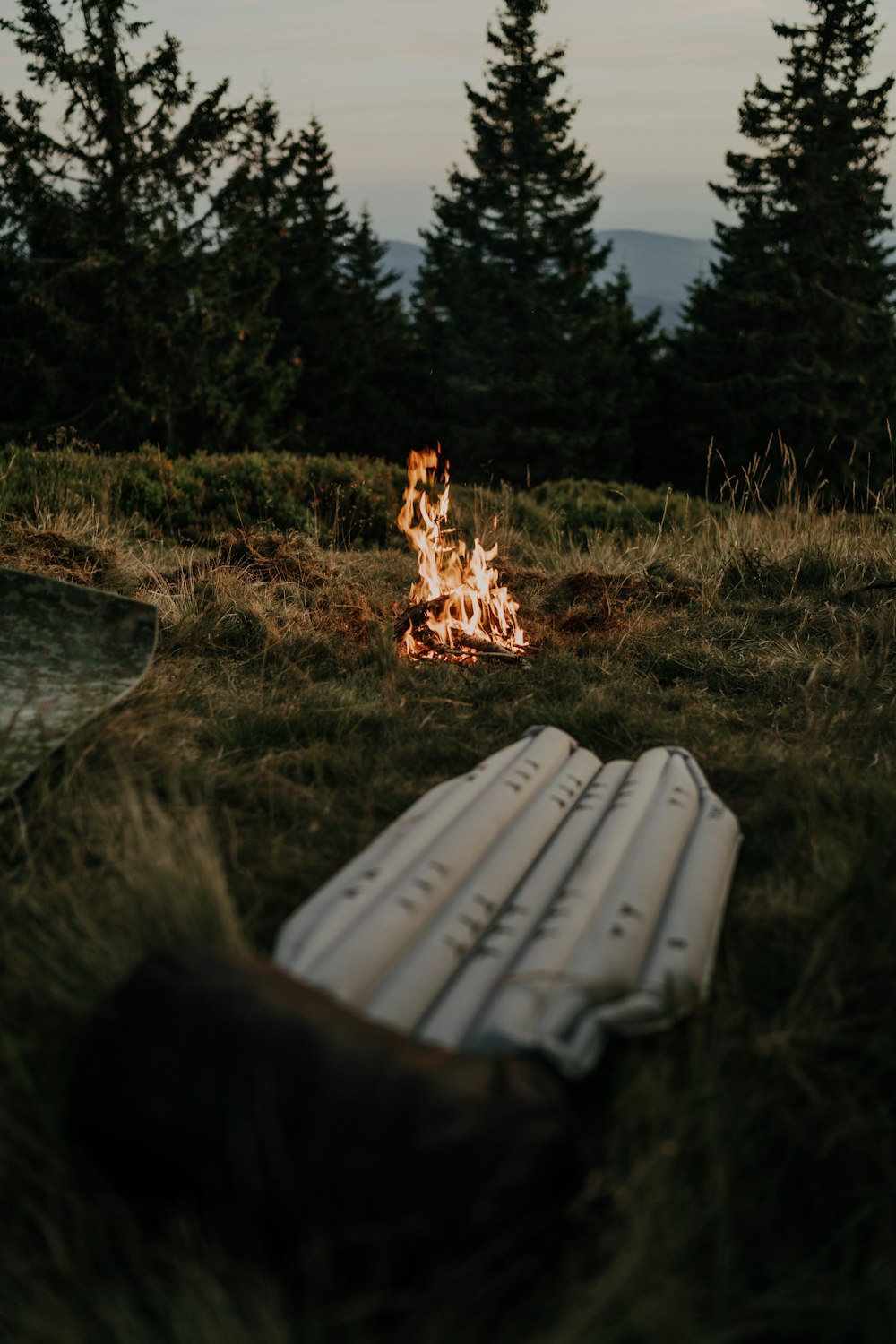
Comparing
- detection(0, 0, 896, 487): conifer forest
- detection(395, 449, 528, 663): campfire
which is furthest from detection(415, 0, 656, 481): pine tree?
detection(395, 449, 528, 663): campfire

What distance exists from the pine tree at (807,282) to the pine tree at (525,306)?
2.63 metres

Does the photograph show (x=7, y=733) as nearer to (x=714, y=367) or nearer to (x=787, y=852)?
(x=787, y=852)

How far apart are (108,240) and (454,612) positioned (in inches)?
728

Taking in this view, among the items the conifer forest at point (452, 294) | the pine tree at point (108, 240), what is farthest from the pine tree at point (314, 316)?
the pine tree at point (108, 240)

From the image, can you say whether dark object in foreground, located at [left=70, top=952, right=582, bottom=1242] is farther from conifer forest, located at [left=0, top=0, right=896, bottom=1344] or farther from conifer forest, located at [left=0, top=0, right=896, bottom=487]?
conifer forest, located at [left=0, top=0, right=896, bottom=487]

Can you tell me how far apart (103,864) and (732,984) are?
133 cm

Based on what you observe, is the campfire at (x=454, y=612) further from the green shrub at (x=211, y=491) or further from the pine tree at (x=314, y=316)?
the pine tree at (x=314, y=316)

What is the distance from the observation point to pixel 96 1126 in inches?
48.6

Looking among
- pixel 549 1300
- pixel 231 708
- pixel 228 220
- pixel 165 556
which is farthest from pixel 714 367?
pixel 549 1300

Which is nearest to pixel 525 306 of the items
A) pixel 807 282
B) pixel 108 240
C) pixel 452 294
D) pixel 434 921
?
pixel 452 294

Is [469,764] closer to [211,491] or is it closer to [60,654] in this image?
[60,654]

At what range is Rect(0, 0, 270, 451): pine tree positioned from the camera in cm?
1848

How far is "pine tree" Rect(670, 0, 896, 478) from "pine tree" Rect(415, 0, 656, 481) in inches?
103

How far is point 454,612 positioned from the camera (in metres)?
4.38
